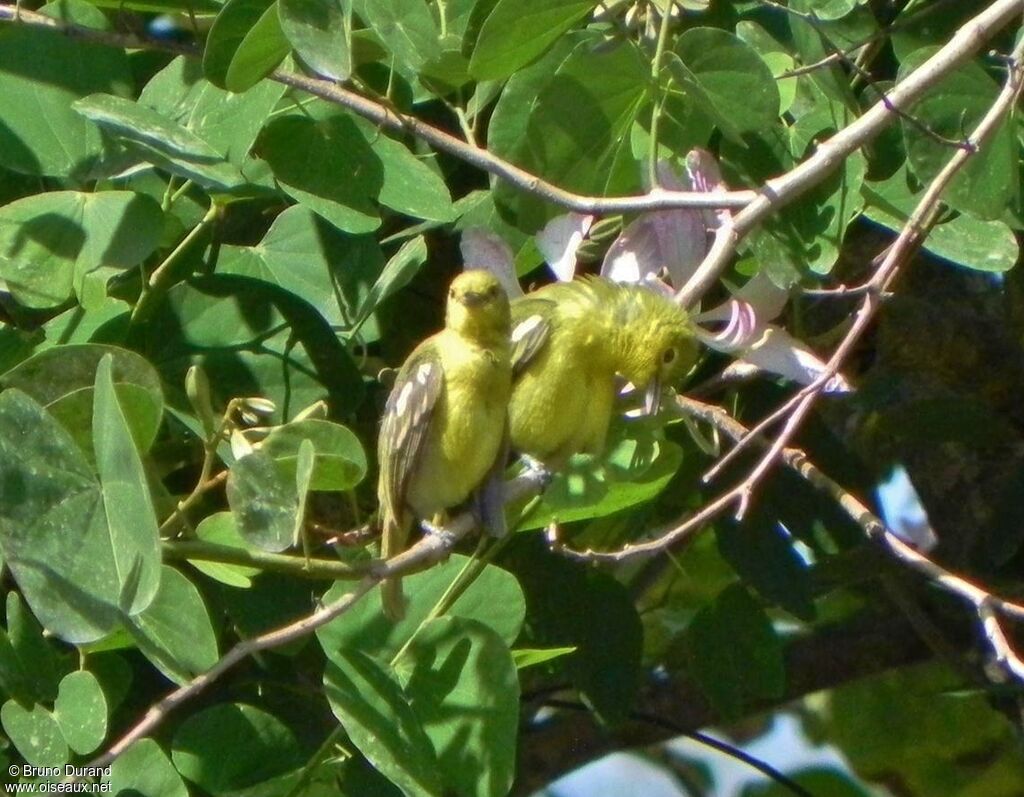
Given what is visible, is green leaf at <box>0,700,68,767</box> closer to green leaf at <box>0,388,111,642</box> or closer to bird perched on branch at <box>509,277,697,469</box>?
green leaf at <box>0,388,111,642</box>

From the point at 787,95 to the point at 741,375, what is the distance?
39 centimetres

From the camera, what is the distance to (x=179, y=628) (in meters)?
1.72

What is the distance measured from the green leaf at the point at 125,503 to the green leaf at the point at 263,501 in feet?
0.33

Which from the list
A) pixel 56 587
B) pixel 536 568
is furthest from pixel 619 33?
pixel 56 587

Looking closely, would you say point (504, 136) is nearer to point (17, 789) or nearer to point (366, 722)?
point (366, 722)

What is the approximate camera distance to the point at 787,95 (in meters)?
2.14

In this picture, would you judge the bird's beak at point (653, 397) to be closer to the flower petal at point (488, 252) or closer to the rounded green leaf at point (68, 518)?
the flower petal at point (488, 252)

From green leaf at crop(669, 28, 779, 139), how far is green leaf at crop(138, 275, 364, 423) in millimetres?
599

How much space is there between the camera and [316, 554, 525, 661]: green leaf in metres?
1.95

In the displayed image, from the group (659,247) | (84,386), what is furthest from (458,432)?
(84,386)

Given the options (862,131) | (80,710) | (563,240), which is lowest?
(80,710)

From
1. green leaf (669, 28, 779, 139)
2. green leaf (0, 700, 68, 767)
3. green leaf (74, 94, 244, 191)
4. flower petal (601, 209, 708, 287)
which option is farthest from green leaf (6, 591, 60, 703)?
green leaf (669, 28, 779, 139)

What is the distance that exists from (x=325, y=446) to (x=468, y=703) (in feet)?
1.26

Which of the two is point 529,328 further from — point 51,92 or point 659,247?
point 51,92
